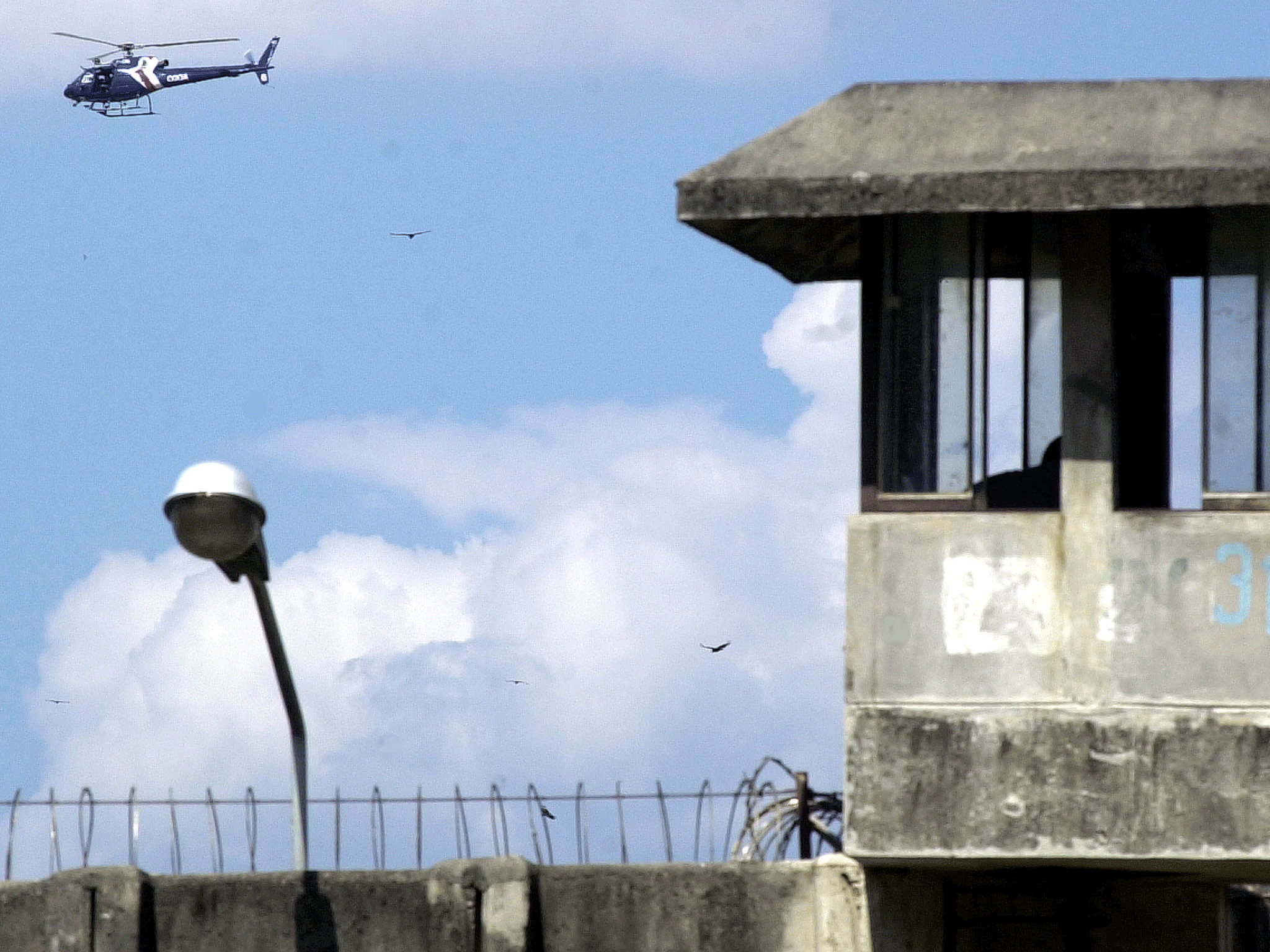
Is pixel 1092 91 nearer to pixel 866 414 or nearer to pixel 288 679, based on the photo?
pixel 866 414

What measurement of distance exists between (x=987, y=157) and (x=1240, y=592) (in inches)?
96.0

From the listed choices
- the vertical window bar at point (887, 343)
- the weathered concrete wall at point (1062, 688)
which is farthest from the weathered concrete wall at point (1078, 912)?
the vertical window bar at point (887, 343)

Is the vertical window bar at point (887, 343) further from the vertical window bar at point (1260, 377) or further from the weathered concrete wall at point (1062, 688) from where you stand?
the vertical window bar at point (1260, 377)

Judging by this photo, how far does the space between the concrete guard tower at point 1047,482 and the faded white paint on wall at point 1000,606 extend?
0.01m

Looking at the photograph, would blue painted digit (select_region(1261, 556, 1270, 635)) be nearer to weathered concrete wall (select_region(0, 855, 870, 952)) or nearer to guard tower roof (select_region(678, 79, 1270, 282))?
guard tower roof (select_region(678, 79, 1270, 282))

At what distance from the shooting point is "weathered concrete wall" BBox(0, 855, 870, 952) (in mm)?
13203

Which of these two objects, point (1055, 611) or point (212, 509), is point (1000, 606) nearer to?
point (1055, 611)

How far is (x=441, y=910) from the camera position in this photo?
13250 millimetres

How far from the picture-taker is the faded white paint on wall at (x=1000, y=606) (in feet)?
38.6

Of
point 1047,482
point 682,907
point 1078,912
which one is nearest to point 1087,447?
point 1047,482

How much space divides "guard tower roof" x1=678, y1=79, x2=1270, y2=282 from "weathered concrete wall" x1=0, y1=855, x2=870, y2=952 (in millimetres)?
3528

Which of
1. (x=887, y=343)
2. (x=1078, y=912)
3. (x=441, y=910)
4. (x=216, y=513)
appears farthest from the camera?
(x=1078, y=912)

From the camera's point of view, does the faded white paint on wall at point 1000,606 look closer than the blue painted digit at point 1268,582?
No

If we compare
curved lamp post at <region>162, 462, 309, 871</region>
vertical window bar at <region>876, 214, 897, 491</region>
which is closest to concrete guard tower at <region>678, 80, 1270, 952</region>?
vertical window bar at <region>876, 214, 897, 491</region>
